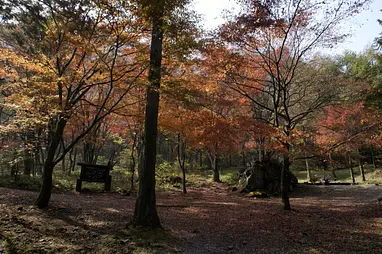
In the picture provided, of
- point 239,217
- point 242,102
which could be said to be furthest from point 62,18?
point 242,102

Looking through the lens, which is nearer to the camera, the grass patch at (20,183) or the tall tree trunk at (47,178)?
the tall tree trunk at (47,178)

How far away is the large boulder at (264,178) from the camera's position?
1503 cm

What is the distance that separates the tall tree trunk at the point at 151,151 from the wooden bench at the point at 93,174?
7580 mm

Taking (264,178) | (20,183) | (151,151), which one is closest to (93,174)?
(20,183)

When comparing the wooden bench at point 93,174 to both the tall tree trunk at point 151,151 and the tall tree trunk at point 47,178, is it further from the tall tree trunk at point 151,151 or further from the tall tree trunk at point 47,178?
the tall tree trunk at point 151,151

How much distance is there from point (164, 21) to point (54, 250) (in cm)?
566

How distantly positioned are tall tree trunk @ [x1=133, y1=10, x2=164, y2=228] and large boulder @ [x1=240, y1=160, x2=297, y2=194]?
10.7 metres

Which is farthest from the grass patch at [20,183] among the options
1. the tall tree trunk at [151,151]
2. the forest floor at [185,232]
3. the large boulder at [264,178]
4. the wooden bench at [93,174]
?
the large boulder at [264,178]

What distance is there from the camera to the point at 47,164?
707 cm

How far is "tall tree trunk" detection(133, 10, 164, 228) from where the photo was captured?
5.77 metres

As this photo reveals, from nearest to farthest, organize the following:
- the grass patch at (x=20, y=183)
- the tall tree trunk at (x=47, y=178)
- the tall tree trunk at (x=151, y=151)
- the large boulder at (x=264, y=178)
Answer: the tall tree trunk at (x=151, y=151)
the tall tree trunk at (x=47, y=178)
the grass patch at (x=20, y=183)
the large boulder at (x=264, y=178)

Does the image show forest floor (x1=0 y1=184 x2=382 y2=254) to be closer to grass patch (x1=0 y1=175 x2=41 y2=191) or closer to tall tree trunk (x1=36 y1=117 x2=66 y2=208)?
tall tree trunk (x1=36 y1=117 x2=66 y2=208)

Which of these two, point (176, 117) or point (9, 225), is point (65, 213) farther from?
point (176, 117)

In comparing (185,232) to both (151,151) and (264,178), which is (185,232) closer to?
(151,151)
